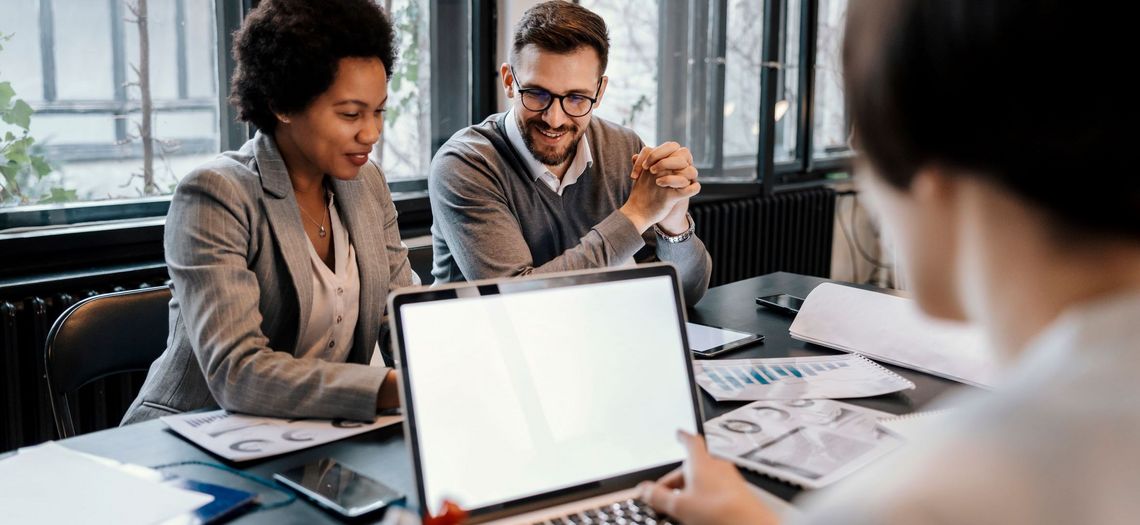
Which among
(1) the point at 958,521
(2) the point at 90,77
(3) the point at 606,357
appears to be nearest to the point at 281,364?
(3) the point at 606,357

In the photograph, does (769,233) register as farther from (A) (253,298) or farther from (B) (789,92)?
(A) (253,298)

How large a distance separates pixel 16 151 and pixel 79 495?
1.43m

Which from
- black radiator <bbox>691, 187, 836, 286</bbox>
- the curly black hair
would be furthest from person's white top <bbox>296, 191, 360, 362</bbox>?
black radiator <bbox>691, 187, 836, 286</bbox>

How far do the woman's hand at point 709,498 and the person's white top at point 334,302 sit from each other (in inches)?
34.9

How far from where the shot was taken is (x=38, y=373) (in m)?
2.05

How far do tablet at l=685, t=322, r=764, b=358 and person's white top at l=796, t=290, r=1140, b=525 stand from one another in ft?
3.57

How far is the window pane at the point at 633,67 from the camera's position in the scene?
3.38 meters

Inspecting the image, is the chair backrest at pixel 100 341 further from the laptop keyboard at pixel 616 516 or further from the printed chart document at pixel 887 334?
the printed chart document at pixel 887 334

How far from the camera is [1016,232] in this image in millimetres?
425

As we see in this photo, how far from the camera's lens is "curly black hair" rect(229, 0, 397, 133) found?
4.81 ft

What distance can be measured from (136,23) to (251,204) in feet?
3.54

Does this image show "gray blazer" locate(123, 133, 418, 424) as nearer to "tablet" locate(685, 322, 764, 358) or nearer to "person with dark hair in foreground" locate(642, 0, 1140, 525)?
"tablet" locate(685, 322, 764, 358)

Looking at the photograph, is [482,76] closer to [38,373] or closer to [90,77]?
[90,77]

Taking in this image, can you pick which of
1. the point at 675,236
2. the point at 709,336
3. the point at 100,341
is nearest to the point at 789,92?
the point at 675,236
